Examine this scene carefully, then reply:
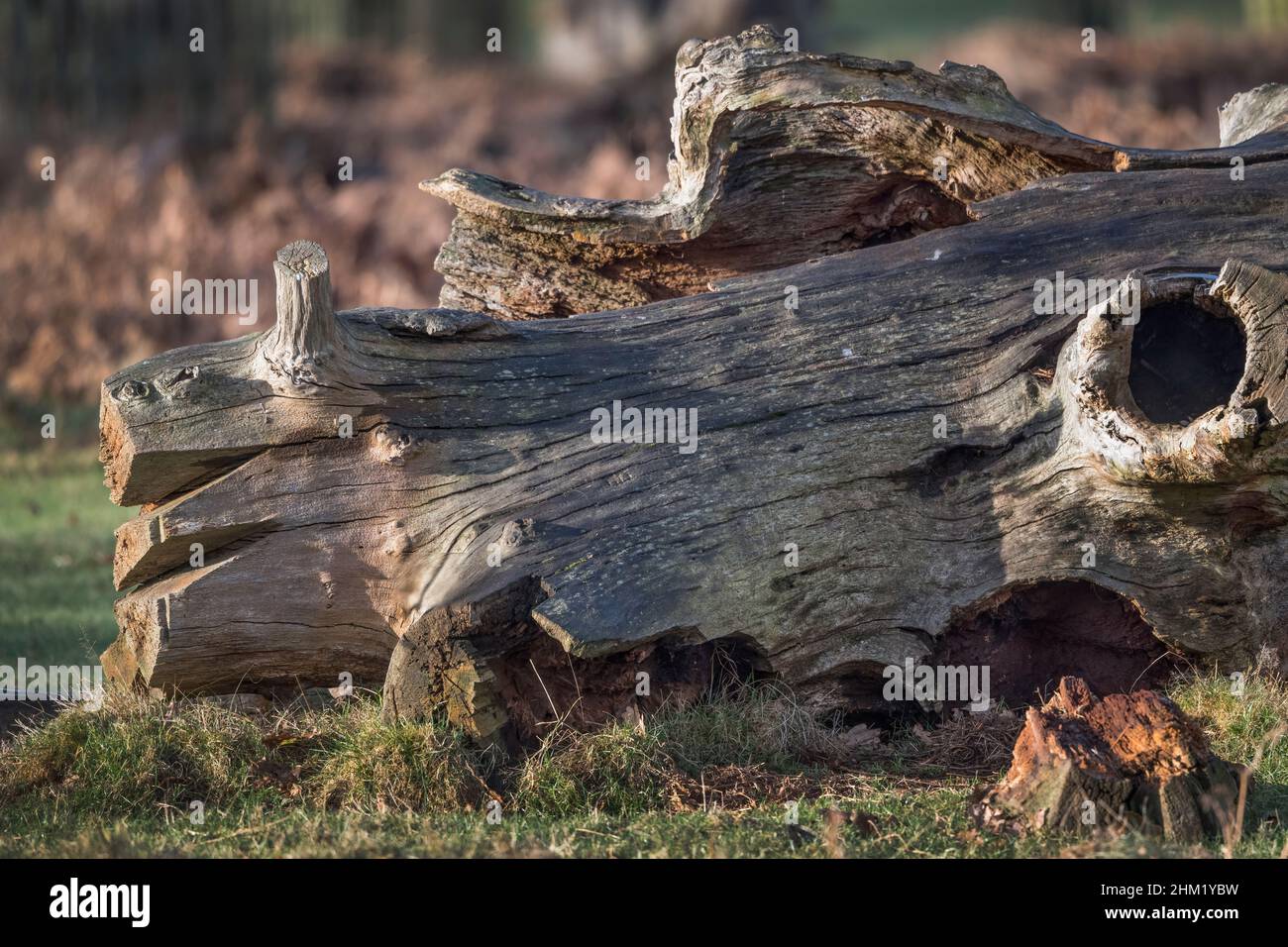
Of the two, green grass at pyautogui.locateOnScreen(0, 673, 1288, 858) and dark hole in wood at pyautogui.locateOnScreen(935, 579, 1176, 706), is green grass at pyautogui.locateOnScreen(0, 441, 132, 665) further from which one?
dark hole in wood at pyautogui.locateOnScreen(935, 579, 1176, 706)

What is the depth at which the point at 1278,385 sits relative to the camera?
577 centimetres

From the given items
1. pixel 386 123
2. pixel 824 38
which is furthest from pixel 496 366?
pixel 824 38

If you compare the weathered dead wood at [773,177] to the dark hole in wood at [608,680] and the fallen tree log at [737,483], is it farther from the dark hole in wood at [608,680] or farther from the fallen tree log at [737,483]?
the dark hole in wood at [608,680]

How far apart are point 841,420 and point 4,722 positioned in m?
4.24

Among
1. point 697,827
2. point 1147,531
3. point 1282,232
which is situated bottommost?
point 697,827

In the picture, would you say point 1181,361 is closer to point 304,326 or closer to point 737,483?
point 737,483

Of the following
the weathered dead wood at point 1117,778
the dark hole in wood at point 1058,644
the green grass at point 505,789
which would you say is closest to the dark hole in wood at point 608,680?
the green grass at point 505,789

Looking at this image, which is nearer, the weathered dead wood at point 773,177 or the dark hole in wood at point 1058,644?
the dark hole in wood at point 1058,644

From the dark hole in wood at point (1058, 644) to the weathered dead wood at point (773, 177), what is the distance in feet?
6.98

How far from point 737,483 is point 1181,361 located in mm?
2081

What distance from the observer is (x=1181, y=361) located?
6352 millimetres

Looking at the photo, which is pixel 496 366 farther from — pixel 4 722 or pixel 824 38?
pixel 824 38

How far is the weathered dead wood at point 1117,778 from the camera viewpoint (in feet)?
16.0

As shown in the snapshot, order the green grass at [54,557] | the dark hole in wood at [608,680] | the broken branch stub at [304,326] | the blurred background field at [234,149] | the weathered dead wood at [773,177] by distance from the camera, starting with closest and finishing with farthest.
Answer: the broken branch stub at [304,326]
the dark hole in wood at [608,680]
the weathered dead wood at [773,177]
the green grass at [54,557]
the blurred background field at [234,149]
